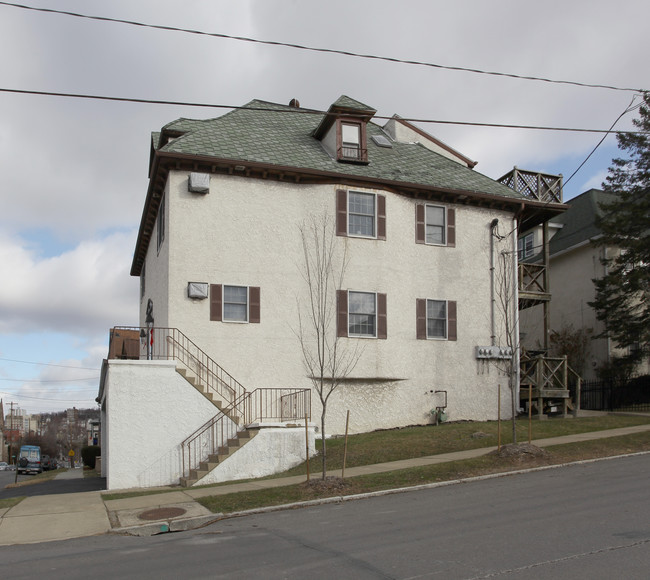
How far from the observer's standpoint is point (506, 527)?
8.83m

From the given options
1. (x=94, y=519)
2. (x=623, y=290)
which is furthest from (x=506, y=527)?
(x=623, y=290)

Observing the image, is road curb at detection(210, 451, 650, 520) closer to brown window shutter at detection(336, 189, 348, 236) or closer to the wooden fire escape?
the wooden fire escape

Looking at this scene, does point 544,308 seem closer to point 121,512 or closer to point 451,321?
point 451,321

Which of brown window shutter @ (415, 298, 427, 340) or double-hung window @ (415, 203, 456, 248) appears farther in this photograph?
double-hung window @ (415, 203, 456, 248)

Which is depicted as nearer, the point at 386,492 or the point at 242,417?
the point at 386,492

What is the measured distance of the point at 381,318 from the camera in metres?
20.5

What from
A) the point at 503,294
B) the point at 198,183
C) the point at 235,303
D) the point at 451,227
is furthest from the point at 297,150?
the point at 503,294

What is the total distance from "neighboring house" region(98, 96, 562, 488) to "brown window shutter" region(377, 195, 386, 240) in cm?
5

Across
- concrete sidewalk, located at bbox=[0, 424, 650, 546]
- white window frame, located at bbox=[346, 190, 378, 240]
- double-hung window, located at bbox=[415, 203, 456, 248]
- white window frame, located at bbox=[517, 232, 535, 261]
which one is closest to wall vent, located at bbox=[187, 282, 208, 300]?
white window frame, located at bbox=[346, 190, 378, 240]

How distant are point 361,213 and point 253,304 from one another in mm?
4439

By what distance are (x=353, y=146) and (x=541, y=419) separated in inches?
→ 412

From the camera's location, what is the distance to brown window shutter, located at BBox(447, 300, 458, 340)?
2164 centimetres

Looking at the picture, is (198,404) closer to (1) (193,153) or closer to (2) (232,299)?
(2) (232,299)

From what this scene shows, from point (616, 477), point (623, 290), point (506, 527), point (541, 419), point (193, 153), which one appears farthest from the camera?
point (623, 290)
